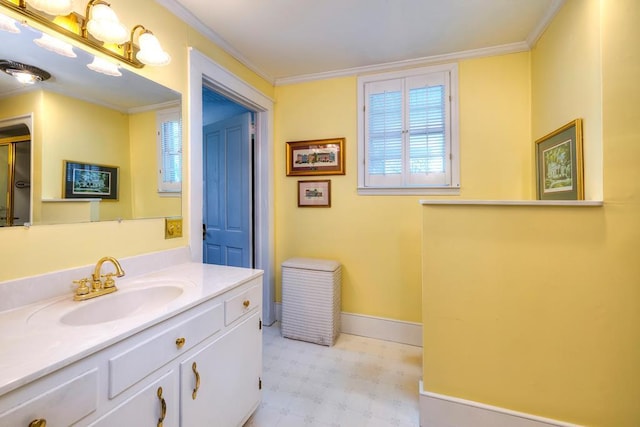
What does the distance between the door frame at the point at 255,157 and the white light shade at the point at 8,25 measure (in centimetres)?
79

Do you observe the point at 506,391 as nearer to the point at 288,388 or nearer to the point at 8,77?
the point at 288,388

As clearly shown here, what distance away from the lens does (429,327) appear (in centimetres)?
154

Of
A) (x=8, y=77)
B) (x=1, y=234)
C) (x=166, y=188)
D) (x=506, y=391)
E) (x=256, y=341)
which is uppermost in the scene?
(x=8, y=77)

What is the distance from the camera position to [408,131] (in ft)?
7.72

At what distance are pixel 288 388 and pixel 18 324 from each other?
4.74 feet

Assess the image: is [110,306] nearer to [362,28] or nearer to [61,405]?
[61,405]

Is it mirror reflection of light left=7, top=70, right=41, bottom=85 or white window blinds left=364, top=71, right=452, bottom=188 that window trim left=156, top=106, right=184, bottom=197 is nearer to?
mirror reflection of light left=7, top=70, right=41, bottom=85

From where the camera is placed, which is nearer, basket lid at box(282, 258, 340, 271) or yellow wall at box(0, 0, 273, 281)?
yellow wall at box(0, 0, 273, 281)

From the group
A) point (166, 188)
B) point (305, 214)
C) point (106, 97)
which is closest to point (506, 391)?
point (305, 214)

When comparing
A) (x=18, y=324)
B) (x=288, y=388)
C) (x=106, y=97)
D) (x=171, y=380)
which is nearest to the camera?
(x=18, y=324)

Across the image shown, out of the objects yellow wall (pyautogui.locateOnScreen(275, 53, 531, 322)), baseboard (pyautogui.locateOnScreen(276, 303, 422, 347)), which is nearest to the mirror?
yellow wall (pyautogui.locateOnScreen(275, 53, 531, 322))

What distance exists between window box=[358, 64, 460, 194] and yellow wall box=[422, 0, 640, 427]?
80cm

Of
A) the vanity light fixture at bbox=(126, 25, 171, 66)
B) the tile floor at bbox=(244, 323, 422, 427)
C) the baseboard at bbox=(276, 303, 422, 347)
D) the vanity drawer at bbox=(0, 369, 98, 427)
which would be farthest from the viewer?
the baseboard at bbox=(276, 303, 422, 347)

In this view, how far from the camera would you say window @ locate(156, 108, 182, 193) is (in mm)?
1617
